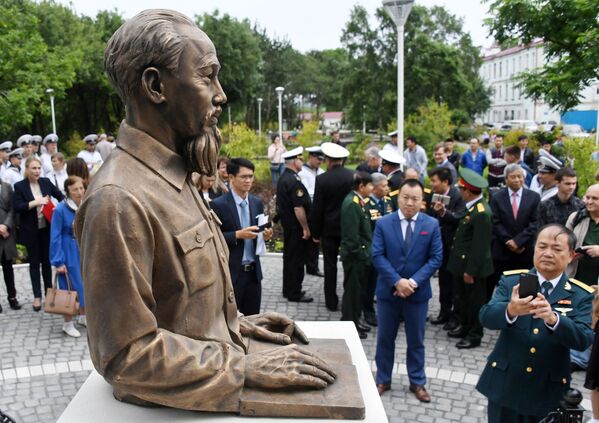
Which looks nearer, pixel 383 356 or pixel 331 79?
pixel 383 356

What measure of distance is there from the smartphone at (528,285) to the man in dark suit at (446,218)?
4.02 metres

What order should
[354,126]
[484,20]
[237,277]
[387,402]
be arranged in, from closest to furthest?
[387,402]
[237,277]
[484,20]
[354,126]

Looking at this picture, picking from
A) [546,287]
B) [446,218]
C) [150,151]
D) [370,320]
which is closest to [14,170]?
[370,320]

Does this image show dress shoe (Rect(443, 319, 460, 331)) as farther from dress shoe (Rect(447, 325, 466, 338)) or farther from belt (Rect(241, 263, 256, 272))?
belt (Rect(241, 263, 256, 272))

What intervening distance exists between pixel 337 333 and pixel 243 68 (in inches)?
1428

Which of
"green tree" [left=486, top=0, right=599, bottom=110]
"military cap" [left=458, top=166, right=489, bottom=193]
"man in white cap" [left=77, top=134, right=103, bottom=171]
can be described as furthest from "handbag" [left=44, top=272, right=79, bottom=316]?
"green tree" [left=486, top=0, right=599, bottom=110]

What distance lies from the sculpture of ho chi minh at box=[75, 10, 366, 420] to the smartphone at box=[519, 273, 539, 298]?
1.47 meters

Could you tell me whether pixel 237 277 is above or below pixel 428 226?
below

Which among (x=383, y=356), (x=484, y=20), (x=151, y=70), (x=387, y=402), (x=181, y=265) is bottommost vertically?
(x=387, y=402)

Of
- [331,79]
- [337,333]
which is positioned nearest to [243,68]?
[331,79]

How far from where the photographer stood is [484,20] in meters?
11.7

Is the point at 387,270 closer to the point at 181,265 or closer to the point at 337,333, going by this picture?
the point at 337,333

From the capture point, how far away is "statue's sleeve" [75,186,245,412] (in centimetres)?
202

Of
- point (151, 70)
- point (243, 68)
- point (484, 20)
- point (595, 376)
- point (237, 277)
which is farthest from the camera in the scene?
point (243, 68)
